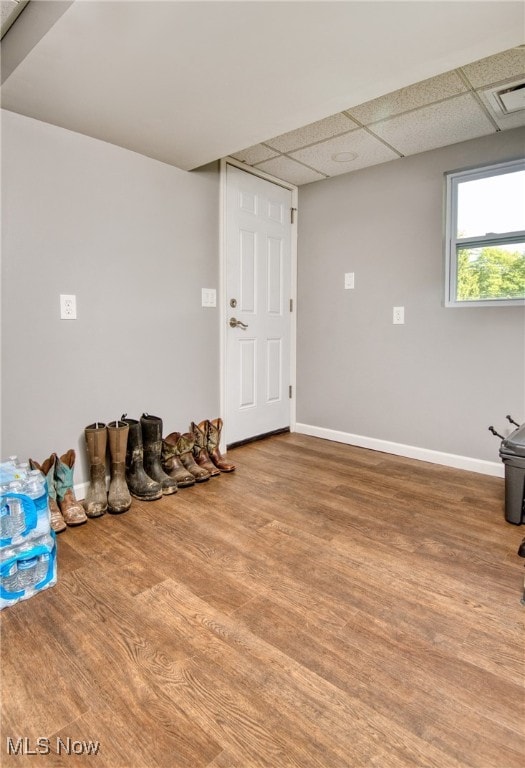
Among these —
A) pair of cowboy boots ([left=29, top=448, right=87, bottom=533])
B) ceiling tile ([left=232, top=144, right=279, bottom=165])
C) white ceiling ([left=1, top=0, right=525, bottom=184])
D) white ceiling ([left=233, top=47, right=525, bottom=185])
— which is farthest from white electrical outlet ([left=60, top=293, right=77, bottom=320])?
ceiling tile ([left=232, top=144, right=279, bottom=165])

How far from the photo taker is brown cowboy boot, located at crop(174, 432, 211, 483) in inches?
98.6

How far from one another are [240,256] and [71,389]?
1.54 m

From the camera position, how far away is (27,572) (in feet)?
4.68

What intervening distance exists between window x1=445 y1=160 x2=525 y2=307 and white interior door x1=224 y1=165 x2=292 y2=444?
4.17 ft

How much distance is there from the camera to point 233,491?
237 cm

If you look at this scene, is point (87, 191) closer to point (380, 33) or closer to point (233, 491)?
point (380, 33)

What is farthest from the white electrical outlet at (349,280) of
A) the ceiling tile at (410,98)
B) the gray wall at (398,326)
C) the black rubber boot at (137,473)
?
the black rubber boot at (137,473)

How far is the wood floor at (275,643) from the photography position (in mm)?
940

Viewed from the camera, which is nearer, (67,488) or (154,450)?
(67,488)

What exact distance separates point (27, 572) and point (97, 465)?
0.74 meters

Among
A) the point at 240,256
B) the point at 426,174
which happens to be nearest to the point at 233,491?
the point at 240,256

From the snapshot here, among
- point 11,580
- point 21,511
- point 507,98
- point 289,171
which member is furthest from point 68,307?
point 507,98

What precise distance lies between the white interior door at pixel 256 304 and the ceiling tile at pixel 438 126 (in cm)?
99

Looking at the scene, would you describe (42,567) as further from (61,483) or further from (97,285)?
(97,285)
